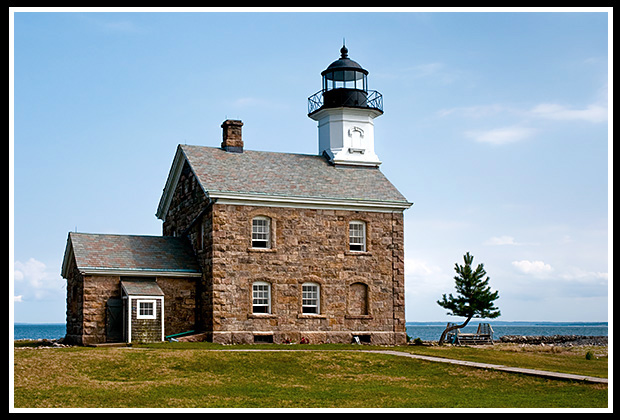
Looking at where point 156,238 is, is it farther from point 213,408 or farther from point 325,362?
point 213,408

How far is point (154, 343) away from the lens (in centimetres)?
2678

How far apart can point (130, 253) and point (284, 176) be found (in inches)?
254

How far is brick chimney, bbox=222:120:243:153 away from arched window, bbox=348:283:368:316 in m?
7.13

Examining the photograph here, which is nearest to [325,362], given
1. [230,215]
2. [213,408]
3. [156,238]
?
[213,408]

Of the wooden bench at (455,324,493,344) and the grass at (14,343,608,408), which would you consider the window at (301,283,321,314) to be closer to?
the wooden bench at (455,324,493,344)

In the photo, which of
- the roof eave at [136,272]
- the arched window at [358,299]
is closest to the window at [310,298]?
the arched window at [358,299]

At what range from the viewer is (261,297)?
29.3 m

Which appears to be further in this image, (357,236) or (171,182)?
(171,182)

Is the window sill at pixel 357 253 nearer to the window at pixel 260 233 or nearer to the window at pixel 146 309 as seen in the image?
the window at pixel 260 233

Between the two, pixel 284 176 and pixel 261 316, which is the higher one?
pixel 284 176

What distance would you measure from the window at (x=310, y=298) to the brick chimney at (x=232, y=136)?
20.8ft

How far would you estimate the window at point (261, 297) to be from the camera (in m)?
29.2

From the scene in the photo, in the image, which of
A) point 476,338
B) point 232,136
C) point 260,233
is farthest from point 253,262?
point 476,338

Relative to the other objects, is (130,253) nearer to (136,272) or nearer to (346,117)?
(136,272)
